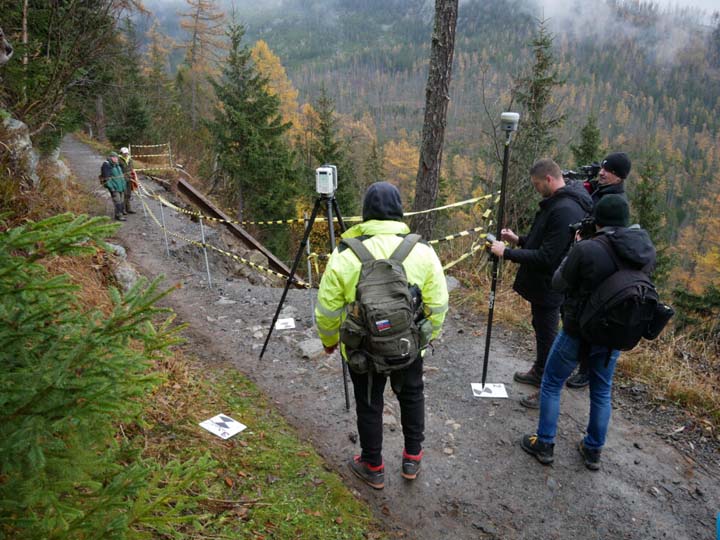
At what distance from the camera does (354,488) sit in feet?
11.1

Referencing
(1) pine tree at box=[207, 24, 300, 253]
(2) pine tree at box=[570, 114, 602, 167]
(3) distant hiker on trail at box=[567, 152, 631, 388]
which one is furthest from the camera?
(2) pine tree at box=[570, 114, 602, 167]

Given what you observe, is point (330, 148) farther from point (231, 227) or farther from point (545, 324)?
point (545, 324)

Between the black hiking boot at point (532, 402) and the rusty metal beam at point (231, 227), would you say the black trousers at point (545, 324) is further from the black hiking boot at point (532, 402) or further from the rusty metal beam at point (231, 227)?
the rusty metal beam at point (231, 227)

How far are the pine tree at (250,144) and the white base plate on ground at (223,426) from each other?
18788 mm

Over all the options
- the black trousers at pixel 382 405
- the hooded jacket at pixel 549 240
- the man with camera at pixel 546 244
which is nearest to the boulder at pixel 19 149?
the black trousers at pixel 382 405

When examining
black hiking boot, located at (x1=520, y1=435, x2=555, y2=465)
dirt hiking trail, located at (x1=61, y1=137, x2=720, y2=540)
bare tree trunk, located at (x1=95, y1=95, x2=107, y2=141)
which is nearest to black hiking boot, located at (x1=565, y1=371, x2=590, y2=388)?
dirt hiking trail, located at (x1=61, y1=137, x2=720, y2=540)

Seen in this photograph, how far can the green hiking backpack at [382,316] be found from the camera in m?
2.70

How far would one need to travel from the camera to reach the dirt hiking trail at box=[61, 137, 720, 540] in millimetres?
3189

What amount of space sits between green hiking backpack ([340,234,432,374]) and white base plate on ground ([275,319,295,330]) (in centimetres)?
333

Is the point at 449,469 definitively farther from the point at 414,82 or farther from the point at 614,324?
the point at 414,82

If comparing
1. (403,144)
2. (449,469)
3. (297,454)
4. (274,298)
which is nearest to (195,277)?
(274,298)

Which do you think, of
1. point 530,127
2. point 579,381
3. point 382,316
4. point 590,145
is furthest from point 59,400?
point 590,145

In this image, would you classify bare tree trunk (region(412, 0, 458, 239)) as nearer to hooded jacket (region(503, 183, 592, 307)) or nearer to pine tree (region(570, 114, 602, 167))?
hooded jacket (region(503, 183, 592, 307))

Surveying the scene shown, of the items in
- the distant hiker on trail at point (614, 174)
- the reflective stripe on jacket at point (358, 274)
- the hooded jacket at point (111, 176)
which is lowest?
the hooded jacket at point (111, 176)
